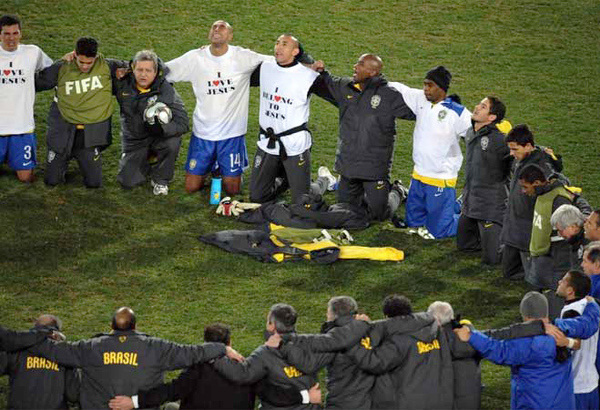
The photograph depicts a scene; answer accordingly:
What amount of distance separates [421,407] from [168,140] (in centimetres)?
588

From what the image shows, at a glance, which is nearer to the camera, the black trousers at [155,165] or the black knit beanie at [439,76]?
the black knit beanie at [439,76]

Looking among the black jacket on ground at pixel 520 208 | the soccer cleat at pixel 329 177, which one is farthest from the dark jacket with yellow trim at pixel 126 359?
the soccer cleat at pixel 329 177

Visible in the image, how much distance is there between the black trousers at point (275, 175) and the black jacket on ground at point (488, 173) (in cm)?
188

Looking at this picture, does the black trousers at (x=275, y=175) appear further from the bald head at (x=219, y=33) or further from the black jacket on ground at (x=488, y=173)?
the black jacket on ground at (x=488, y=173)

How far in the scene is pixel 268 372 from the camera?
9.98 meters

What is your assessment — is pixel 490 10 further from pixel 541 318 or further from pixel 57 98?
pixel 541 318

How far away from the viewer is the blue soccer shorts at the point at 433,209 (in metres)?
14.1

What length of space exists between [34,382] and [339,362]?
2.23m

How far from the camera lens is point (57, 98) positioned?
14742 mm

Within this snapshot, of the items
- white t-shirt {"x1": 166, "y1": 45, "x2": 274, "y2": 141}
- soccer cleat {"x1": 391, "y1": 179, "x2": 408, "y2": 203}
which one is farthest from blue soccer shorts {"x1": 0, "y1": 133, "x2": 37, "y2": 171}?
soccer cleat {"x1": 391, "y1": 179, "x2": 408, "y2": 203}

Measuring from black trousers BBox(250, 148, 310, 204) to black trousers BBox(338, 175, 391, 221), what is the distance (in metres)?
0.41

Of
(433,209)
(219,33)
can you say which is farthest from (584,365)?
(219,33)

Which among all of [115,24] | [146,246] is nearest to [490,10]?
[115,24]

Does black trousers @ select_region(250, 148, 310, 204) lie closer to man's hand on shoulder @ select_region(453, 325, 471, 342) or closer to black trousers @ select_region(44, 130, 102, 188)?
Answer: black trousers @ select_region(44, 130, 102, 188)
